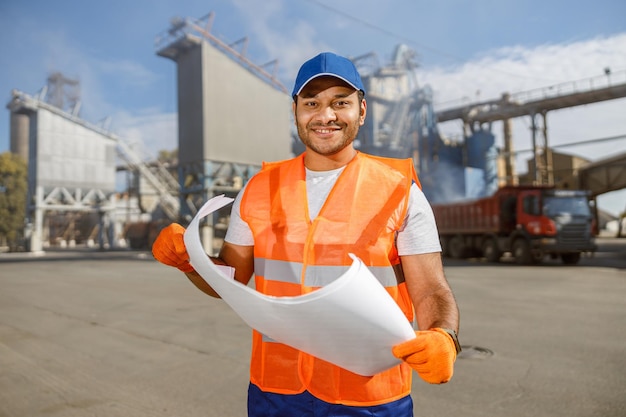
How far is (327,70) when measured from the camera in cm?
157

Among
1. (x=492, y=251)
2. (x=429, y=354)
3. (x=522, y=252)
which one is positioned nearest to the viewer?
(x=429, y=354)

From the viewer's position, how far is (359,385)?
1492 millimetres

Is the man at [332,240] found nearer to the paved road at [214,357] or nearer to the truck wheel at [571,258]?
the paved road at [214,357]

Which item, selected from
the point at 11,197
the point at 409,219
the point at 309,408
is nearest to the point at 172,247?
the point at 309,408

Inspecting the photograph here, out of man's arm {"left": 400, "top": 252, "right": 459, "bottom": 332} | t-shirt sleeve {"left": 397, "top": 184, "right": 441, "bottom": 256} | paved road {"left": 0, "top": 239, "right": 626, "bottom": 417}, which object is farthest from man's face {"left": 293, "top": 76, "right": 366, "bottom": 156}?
paved road {"left": 0, "top": 239, "right": 626, "bottom": 417}

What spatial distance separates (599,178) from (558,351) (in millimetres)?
20226

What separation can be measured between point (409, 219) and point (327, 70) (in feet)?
1.96

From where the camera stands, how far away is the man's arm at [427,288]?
1480 mm

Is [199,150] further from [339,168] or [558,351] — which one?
[339,168]

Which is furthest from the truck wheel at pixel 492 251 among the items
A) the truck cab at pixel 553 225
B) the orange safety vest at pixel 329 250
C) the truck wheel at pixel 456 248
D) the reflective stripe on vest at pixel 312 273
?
the reflective stripe on vest at pixel 312 273

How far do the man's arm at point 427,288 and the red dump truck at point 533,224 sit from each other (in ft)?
49.7

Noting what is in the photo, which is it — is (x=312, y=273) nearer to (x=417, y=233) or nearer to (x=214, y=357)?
(x=417, y=233)

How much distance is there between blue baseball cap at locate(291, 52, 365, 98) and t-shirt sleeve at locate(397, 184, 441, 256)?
49 cm

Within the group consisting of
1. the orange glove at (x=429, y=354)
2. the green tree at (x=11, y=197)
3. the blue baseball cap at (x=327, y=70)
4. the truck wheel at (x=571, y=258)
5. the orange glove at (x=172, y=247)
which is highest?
the green tree at (x=11, y=197)
